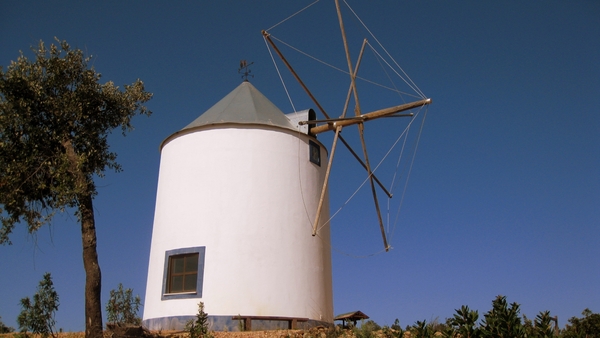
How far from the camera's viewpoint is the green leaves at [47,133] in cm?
1223

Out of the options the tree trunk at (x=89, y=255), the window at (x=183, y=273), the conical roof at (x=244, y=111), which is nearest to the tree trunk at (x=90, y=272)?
the tree trunk at (x=89, y=255)

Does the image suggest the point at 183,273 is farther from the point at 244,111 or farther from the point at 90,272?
the point at 244,111

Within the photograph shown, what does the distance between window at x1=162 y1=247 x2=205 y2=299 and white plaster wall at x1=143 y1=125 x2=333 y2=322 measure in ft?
0.63

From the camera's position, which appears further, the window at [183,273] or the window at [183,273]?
the window at [183,273]

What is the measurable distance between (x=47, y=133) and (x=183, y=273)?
507 cm

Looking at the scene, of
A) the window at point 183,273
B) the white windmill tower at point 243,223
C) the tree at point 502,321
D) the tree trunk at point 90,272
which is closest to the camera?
the tree at point 502,321

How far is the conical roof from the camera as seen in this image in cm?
1645

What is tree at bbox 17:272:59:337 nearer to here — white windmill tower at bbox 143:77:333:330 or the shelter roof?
white windmill tower at bbox 143:77:333:330

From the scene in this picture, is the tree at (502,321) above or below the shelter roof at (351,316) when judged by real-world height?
below

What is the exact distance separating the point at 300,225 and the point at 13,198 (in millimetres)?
7481

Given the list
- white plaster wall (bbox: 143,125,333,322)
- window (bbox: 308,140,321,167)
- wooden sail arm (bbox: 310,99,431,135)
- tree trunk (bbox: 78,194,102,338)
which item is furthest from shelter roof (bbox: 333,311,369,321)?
tree trunk (bbox: 78,194,102,338)

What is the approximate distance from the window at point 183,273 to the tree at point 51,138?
3198mm

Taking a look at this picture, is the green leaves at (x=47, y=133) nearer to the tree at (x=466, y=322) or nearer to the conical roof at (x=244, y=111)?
the conical roof at (x=244, y=111)

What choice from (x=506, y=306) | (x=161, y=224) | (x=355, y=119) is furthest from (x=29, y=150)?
(x=506, y=306)
